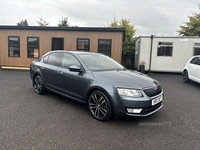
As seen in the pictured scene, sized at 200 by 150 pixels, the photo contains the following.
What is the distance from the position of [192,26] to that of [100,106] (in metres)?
21.8

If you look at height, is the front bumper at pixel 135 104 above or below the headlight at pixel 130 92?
below

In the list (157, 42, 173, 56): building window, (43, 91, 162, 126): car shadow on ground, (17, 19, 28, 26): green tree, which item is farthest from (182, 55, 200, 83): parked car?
(17, 19, 28, 26): green tree

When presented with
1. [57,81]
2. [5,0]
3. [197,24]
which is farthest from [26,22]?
[57,81]

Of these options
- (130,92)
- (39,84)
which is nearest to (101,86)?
(130,92)

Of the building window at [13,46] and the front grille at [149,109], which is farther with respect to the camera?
the building window at [13,46]

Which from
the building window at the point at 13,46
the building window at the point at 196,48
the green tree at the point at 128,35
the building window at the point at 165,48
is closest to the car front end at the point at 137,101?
the building window at the point at 165,48

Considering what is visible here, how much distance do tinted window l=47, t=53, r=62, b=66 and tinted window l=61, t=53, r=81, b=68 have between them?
190 mm

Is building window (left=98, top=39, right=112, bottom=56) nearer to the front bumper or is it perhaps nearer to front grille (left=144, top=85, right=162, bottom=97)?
front grille (left=144, top=85, right=162, bottom=97)

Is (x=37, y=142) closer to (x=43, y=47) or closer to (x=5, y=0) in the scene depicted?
(x=43, y=47)


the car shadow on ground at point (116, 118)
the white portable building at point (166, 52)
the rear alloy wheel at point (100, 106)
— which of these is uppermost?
the white portable building at point (166, 52)

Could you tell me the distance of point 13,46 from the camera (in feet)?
39.5

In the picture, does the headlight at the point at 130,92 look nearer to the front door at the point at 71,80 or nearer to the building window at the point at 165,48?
the front door at the point at 71,80

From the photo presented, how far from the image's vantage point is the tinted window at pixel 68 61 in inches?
154

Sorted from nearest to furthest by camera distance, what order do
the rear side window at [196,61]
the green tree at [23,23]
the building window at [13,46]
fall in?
the rear side window at [196,61], the building window at [13,46], the green tree at [23,23]
